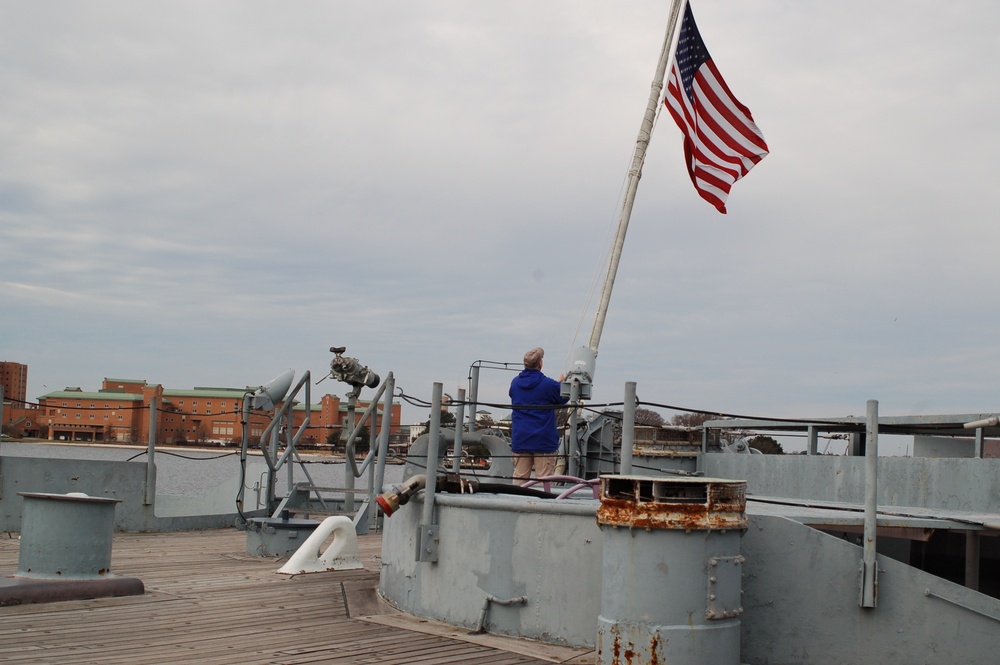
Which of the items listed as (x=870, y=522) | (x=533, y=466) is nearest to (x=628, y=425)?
(x=870, y=522)

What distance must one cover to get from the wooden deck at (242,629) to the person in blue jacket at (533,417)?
5.97 ft

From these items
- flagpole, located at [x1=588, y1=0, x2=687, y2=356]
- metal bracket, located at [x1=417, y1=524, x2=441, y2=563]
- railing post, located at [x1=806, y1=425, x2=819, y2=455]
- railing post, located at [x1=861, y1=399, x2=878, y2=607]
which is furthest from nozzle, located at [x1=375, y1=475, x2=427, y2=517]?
railing post, located at [x1=806, y1=425, x2=819, y2=455]

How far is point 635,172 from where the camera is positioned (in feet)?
44.2

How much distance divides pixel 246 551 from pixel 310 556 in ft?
5.83

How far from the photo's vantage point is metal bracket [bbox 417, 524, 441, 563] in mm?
6809

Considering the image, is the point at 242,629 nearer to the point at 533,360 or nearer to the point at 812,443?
the point at 533,360

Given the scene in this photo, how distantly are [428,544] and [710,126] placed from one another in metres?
9.27

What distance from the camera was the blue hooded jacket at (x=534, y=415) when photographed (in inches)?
343

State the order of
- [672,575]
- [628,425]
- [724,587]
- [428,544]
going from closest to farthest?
[672,575] → [724,587] → [628,425] → [428,544]

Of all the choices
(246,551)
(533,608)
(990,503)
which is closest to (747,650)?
(533,608)

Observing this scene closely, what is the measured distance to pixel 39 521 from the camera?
7215 mm

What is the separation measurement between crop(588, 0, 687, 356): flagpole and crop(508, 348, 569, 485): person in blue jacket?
3100mm

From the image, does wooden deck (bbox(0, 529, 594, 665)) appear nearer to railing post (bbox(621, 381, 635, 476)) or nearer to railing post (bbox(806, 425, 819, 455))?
railing post (bbox(621, 381, 635, 476))

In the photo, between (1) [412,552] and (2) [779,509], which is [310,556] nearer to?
(1) [412,552]
